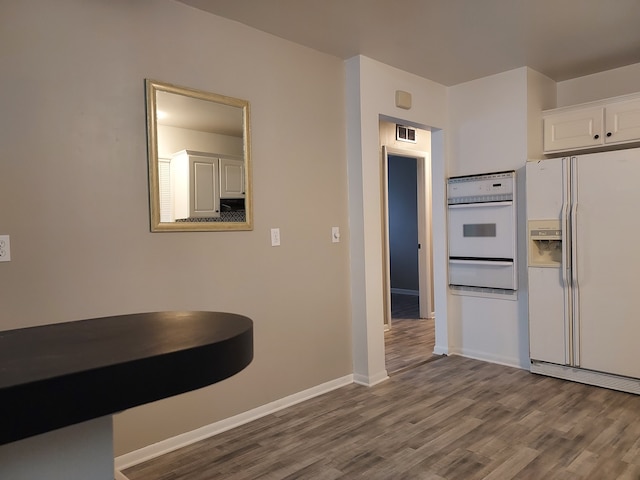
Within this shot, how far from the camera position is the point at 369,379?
11.5 feet

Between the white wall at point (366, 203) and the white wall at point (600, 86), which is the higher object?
the white wall at point (600, 86)

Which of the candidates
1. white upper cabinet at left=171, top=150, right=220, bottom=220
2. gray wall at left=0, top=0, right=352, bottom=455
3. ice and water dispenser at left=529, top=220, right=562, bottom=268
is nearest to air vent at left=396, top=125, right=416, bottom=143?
gray wall at left=0, top=0, right=352, bottom=455

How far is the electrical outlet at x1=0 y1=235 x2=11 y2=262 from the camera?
2014 mm

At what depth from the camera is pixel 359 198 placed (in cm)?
353

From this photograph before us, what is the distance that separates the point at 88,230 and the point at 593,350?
11.4 feet

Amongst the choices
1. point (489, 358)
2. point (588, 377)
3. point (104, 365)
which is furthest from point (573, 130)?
point (104, 365)

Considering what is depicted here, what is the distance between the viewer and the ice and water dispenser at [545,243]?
11.6 ft

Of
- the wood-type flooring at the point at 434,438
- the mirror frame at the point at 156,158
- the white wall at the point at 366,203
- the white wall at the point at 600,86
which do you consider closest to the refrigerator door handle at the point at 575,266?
the wood-type flooring at the point at 434,438

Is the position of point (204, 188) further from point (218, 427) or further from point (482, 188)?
point (482, 188)

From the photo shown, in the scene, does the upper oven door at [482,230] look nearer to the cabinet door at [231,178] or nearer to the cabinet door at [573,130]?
the cabinet door at [573,130]

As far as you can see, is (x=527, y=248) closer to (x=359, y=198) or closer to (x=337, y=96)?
(x=359, y=198)

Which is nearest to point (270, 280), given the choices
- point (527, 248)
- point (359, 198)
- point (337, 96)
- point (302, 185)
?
point (302, 185)

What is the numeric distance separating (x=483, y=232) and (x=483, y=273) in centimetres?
36

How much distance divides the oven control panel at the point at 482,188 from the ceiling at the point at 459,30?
91cm
